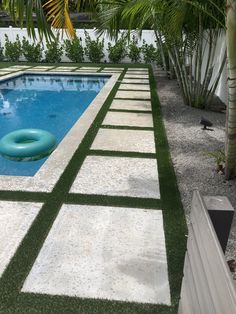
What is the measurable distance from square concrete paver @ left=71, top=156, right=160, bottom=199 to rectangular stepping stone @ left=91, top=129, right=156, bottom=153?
47 centimetres

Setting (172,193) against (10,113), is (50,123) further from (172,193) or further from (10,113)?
(172,193)

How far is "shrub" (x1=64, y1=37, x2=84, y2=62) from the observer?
61.6 ft

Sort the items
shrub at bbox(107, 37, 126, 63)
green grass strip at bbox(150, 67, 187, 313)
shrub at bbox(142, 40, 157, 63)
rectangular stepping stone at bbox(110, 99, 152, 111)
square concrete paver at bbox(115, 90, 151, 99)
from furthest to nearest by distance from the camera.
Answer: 1. shrub at bbox(107, 37, 126, 63)
2. shrub at bbox(142, 40, 157, 63)
3. square concrete paver at bbox(115, 90, 151, 99)
4. rectangular stepping stone at bbox(110, 99, 152, 111)
5. green grass strip at bbox(150, 67, 187, 313)

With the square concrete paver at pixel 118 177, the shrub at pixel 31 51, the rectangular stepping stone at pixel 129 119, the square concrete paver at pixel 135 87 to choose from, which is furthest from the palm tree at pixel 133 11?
the shrub at pixel 31 51

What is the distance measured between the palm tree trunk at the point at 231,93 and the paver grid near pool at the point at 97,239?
849 mm

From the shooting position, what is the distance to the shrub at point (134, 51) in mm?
18641

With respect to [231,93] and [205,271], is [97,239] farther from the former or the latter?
[231,93]

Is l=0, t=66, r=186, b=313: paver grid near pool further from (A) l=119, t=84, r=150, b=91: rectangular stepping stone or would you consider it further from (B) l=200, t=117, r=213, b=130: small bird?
(A) l=119, t=84, r=150, b=91: rectangular stepping stone

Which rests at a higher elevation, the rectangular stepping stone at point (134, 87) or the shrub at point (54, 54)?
the shrub at point (54, 54)

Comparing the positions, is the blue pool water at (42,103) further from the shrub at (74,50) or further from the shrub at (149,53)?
the shrub at (149,53)

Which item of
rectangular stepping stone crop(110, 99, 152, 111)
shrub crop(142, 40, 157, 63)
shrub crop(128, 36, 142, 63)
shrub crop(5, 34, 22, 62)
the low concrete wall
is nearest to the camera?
the low concrete wall

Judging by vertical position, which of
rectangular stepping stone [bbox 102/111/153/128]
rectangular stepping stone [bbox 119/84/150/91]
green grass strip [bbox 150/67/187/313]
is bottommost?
green grass strip [bbox 150/67/187/313]

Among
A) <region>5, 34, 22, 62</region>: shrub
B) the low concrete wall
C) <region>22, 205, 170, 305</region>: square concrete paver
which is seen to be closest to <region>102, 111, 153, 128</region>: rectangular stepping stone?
<region>22, 205, 170, 305</region>: square concrete paver

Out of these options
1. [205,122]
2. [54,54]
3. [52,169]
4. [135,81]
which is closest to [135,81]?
[135,81]
